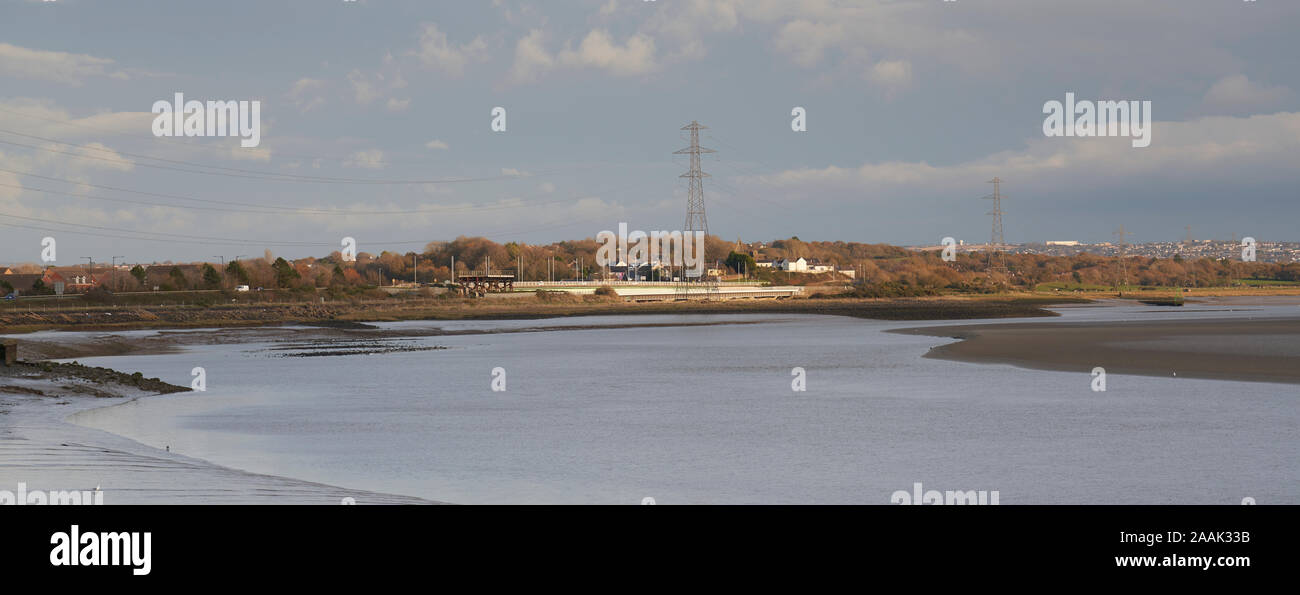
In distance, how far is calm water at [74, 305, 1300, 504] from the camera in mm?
13438

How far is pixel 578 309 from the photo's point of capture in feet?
348

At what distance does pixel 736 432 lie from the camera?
760 inches

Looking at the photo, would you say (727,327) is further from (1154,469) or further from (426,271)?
(426,271)

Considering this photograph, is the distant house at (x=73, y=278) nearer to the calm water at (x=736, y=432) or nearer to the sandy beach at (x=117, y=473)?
the calm water at (x=736, y=432)

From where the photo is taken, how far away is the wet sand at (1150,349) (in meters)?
31.4

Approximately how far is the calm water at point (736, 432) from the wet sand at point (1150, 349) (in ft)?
8.62

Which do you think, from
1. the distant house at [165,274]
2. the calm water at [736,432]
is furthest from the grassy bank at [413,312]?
the calm water at [736,432]

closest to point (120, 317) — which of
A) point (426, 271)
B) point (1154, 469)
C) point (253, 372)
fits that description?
point (253, 372)

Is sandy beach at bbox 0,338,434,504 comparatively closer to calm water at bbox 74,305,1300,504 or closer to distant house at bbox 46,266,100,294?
calm water at bbox 74,305,1300,504

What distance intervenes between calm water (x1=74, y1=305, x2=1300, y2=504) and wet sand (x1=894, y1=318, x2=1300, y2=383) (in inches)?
103

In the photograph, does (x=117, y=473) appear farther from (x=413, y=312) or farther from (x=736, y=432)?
(x=413, y=312)
